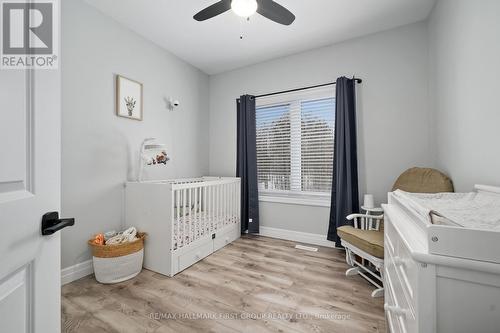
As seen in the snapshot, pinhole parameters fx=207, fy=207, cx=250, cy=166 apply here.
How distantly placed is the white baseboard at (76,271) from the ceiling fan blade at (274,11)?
2673 mm

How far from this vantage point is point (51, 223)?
2.03ft

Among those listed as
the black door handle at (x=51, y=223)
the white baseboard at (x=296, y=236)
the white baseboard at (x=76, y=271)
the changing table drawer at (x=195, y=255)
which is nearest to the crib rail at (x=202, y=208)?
the changing table drawer at (x=195, y=255)

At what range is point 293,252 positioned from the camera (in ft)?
8.26

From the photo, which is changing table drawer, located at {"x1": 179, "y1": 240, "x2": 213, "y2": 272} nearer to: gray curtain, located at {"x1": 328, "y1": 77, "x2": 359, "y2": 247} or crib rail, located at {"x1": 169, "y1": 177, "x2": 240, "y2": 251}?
crib rail, located at {"x1": 169, "y1": 177, "x2": 240, "y2": 251}

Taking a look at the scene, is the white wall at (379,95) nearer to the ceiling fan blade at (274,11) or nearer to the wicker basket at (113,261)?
the ceiling fan blade at (274,11)

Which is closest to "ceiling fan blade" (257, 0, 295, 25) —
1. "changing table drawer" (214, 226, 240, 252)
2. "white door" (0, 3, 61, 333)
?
"white door" (0, 3, 61, 333)

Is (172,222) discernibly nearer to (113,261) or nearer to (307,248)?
(113,261)

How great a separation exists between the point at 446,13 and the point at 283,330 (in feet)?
9.16

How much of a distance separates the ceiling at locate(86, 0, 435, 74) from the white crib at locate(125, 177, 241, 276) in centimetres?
174

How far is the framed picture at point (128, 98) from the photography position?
222 cm

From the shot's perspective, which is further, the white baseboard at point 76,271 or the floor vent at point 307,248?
the floor vent at point 307,248

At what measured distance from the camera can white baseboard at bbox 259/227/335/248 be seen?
2709mm

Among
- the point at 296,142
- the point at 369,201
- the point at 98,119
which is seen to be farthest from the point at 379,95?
the point at 98,119

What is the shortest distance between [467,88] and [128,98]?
9.90ft
